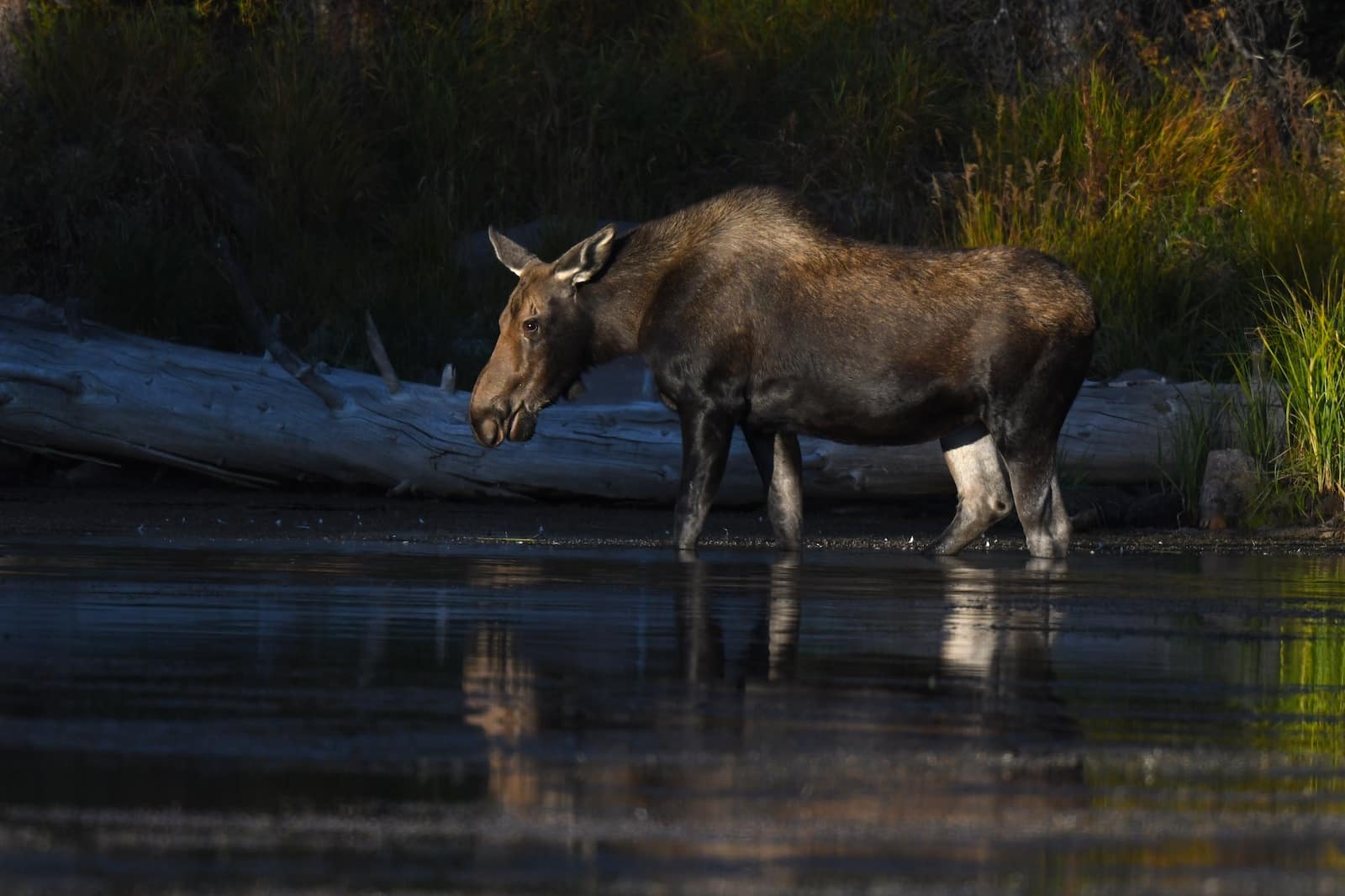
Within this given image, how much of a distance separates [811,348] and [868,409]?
427 millimetres

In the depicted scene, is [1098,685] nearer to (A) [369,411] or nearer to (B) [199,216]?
(A) [369,411]

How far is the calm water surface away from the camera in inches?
137

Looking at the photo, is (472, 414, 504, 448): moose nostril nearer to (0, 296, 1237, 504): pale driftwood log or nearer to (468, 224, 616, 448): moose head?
(468, 224, 616, 448): moose head

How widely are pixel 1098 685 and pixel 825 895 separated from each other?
108 inches

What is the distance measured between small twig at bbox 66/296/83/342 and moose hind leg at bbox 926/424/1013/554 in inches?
213

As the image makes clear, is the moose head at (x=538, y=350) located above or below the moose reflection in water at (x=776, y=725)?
above

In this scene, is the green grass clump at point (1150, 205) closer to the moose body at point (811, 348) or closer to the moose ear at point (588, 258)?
the moose body at point (811, 348)

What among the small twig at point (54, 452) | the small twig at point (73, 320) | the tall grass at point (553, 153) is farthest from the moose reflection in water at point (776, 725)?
the tall grass at point (553, 153)

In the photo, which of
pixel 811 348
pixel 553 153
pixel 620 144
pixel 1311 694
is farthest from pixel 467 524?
pixel 620 144

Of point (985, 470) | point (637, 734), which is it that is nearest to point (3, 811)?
point (637, 734)

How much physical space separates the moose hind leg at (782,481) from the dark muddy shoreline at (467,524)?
0.60 ft

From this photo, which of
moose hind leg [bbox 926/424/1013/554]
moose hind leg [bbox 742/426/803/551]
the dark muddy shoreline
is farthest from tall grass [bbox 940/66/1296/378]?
moose hind leg [bbox 742/426/803/551]

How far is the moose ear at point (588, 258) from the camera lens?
1216cm

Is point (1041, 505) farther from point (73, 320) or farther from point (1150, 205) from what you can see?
point (1150, 205)
